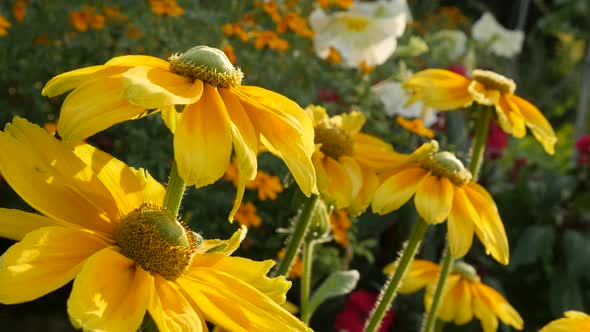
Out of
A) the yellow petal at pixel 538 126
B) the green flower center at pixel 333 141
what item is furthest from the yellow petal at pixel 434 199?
the yellow petal at pixel 538 126

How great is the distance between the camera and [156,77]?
78 centimetres

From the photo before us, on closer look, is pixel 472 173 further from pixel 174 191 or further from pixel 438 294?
pixel 174 191

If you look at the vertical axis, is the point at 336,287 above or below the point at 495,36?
above

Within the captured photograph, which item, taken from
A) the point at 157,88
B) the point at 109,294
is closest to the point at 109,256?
the point at 109,294

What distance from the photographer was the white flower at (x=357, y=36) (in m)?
2.77

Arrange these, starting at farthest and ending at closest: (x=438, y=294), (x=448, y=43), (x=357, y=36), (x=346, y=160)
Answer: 1. (x=448, y=43)
2. (x=357, y=36)
3. (x=438, y=294)
4. (x=346, y=160)

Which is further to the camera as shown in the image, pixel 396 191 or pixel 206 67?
pixel 396 191

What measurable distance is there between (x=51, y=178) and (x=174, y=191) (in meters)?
0.11

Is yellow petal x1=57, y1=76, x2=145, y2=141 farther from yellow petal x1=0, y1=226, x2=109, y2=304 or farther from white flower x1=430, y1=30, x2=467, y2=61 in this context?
white flower x1=430, y1=30, x2=467, y2=61

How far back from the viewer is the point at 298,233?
1202mm

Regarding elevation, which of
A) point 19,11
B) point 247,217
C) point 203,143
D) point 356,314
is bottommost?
point 356,314

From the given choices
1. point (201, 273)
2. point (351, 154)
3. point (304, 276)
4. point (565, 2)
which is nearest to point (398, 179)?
point (351, 154)

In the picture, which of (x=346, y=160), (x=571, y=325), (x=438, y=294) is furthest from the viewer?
(x=438, y=294)

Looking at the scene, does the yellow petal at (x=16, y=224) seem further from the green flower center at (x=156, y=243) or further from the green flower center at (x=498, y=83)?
the green flower center at (x=498, y=83)
